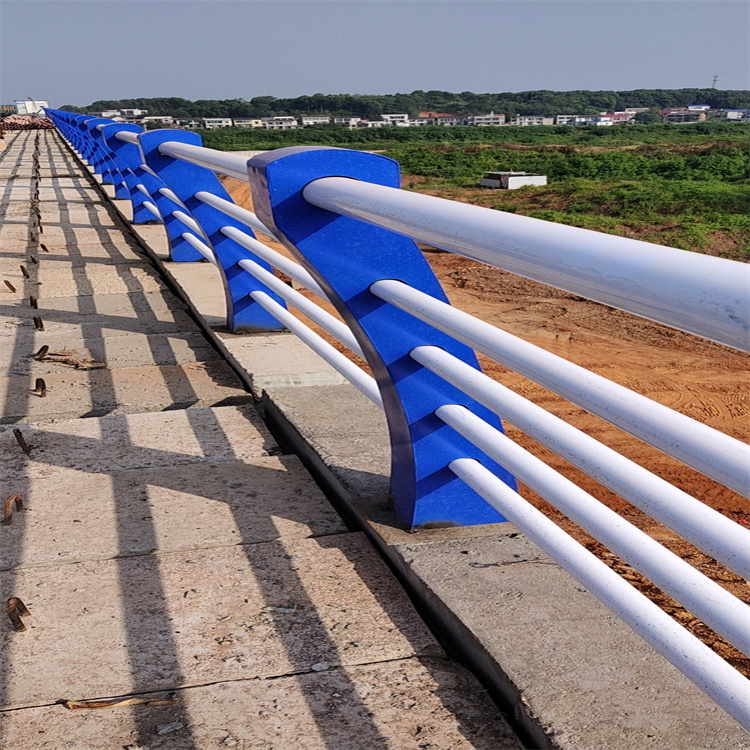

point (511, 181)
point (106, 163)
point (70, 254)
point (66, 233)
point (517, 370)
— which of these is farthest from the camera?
point (511, 181)

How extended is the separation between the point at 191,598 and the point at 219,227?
2.89m

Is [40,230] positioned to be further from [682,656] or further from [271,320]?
[682,656]

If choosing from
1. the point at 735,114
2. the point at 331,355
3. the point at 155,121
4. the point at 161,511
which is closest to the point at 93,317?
the point at 331,355

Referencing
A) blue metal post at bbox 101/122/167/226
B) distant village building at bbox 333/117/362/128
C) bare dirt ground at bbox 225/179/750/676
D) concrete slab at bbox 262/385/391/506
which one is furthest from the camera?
distant village building at bbox 333/117/362/128

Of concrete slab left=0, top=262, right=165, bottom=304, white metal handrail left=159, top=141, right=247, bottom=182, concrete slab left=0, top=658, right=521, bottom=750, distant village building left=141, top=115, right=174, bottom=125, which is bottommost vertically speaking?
concrete slab left=0, top=658, right=521, bottom=750

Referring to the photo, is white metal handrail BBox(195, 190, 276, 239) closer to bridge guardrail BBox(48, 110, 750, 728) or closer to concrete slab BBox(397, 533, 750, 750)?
bridge guardrail BBox(48, 110, 750, 728)

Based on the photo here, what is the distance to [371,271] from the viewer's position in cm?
217

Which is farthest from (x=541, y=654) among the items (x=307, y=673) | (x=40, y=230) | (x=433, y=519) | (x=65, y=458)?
(x=40, y=230)

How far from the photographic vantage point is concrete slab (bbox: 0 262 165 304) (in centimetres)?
610

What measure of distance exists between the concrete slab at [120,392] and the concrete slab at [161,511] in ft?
2.80

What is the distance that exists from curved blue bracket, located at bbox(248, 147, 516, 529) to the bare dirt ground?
3.68 feet

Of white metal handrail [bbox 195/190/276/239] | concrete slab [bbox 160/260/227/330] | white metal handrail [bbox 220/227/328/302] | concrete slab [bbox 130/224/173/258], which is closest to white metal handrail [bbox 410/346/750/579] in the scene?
white metal handrail [bbox 220/227/328/302]

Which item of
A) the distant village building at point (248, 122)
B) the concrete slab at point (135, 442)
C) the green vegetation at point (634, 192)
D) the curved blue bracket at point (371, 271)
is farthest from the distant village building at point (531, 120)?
the curved blue bracket at point (371, 271)

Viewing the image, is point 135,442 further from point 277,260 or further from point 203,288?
point 203,288
